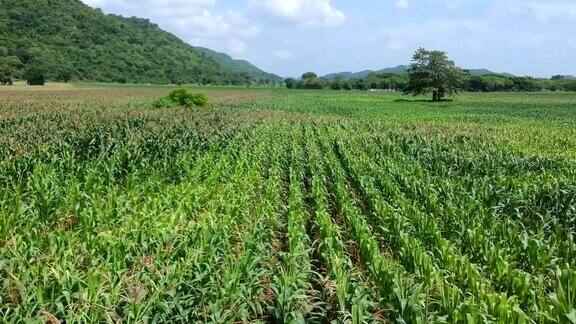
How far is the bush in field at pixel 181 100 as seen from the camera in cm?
4144

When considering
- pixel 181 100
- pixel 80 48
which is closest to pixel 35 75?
pixel 80 48

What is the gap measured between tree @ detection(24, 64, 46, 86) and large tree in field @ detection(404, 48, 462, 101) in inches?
2529

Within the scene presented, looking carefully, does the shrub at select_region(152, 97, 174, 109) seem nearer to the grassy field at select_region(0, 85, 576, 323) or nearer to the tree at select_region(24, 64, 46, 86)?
the grassy field at select_region(0, 85, 576, 323)

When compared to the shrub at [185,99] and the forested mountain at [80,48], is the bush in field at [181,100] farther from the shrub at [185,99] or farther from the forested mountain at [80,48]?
the forested mountain at [80,48]

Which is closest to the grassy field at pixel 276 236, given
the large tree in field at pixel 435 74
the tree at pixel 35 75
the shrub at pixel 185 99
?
the shrub at pixel 185 99

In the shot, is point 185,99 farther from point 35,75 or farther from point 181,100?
point 35,75

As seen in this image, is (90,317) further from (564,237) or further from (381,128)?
(381,128)

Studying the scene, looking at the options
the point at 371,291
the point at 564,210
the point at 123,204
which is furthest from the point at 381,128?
the point at 371,291

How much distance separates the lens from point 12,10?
137 meters

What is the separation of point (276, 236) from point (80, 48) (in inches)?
5739

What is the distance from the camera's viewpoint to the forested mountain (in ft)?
376

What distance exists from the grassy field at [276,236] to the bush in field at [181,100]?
23837mm

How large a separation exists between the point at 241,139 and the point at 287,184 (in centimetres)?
785

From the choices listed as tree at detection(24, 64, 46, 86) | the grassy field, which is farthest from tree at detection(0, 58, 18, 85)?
the grassy field
